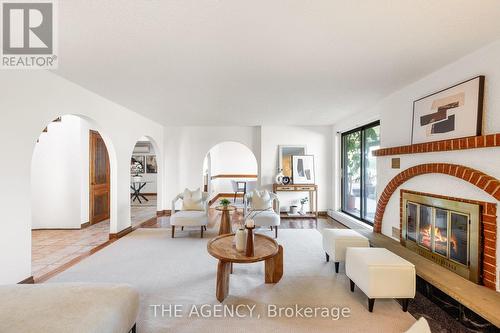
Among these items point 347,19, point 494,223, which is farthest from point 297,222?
point 347,19

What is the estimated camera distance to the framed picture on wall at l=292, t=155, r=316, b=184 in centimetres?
620

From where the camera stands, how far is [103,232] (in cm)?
466

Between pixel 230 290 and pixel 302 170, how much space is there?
426cm

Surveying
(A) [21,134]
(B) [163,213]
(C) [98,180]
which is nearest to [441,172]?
(A) [21,134]

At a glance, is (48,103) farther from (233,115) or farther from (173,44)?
(233,115)

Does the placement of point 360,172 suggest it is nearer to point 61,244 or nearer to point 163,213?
point 163,213

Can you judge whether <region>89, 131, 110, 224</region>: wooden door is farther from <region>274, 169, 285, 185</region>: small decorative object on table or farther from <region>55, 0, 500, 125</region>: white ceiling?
<region>274, 169, 285, 185</region>: small decorative object on table

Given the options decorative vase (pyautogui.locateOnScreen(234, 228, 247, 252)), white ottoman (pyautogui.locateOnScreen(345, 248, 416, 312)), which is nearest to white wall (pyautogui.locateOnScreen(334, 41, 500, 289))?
white ottoman (pyautogui.locateOnScreen(345, 248, 416, 312))

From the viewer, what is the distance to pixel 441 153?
263 cm

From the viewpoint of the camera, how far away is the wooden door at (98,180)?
5.16 m

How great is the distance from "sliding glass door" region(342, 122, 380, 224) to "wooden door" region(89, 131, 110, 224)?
6.00 meters

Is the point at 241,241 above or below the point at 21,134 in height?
below

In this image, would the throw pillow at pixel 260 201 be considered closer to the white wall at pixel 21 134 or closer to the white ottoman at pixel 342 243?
the white ottoman at pixel 342 243

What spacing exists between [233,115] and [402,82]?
312 cm
